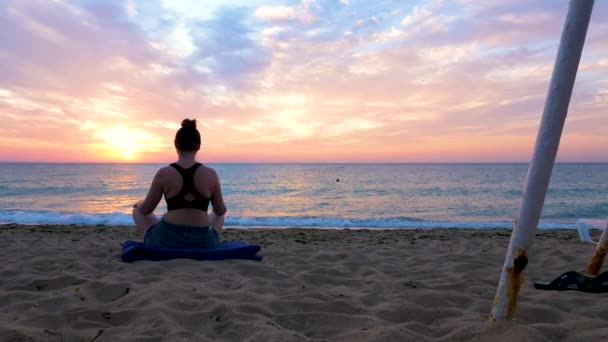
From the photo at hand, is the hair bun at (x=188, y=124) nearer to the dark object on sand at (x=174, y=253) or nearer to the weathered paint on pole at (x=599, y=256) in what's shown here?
the dark object on sand at (x=174, y=253)

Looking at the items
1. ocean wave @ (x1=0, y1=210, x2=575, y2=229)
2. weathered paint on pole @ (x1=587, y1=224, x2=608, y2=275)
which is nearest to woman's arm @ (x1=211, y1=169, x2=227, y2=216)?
weathered paint on pole @ (x1=587, y1=224, x2=608, y2=275)

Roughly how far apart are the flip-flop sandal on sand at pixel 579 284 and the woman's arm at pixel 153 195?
376cm

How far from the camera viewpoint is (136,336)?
7.39ft

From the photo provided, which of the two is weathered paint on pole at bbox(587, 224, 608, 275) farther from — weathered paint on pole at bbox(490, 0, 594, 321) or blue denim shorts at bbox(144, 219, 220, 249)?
blue denim shorts at bbox(144, 219, 220, 249)

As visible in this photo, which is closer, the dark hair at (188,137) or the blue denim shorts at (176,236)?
the dark hair at (188,137)

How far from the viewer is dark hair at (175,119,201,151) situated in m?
4.27

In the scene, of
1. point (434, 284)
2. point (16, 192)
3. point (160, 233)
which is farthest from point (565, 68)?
point (16, 192)

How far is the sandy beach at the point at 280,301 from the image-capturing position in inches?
90.7

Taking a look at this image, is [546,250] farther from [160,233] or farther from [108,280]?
[108,280]

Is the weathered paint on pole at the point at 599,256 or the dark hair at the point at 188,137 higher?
the dark hair at the point at 188,137

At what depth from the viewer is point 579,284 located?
10.6 feet

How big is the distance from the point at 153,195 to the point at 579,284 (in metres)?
Result: 4.10

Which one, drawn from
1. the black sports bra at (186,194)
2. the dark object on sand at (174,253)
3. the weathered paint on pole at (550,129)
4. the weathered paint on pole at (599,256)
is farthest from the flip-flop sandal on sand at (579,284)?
the black sports bra at (186,194)

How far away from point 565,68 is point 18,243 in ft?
23.6
